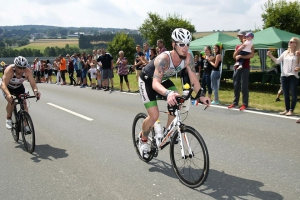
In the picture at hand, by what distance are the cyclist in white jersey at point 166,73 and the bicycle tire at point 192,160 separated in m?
0.55

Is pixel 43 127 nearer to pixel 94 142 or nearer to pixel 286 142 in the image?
pixel 94 142

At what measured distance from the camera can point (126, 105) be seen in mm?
11266

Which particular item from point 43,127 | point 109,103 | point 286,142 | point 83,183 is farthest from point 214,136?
point 109,103

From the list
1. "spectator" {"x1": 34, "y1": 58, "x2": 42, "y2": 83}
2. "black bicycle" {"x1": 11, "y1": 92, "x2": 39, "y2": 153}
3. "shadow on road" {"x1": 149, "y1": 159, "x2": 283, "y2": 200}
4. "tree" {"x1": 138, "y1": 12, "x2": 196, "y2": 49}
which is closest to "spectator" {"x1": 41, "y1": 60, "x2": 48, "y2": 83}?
"spectator" {"x1": 34, "y1": 58, "x2": 42, "y2": 83}

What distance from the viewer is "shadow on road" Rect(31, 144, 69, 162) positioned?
5.87m

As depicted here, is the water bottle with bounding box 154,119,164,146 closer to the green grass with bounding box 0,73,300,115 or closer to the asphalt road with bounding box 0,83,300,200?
the asphalt road with bounding box 0,83,300,200

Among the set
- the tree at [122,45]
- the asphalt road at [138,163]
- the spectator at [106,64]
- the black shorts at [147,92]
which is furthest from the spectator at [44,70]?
the tree at [122,45]

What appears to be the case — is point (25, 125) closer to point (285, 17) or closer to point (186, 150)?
point (186, 150)

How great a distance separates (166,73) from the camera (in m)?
4.64

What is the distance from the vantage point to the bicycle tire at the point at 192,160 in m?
4.00

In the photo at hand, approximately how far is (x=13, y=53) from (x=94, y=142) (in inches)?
5109

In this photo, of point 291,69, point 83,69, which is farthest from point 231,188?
point 83,69

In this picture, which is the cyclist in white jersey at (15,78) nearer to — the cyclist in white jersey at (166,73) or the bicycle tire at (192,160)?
the cyclist in white jersey at (166,73)

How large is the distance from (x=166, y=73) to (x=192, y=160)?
1.33 metres
